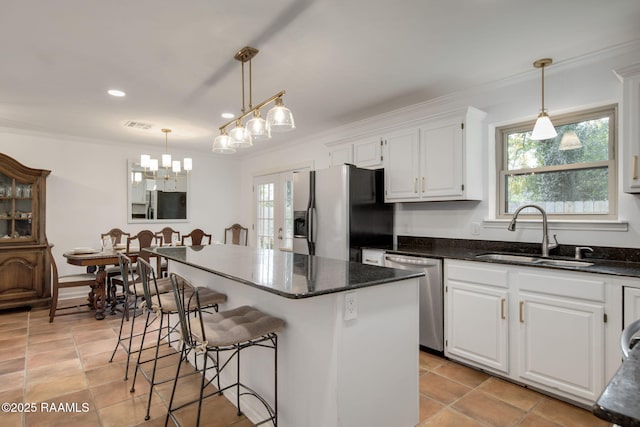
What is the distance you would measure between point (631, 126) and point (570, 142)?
58cm

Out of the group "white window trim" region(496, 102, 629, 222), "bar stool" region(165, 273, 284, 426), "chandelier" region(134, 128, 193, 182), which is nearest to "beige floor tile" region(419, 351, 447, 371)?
"white window trim" region(496, 102, 629, 222)

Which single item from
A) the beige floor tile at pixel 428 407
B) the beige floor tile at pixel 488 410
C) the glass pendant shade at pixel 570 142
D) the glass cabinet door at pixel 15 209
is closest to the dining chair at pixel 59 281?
the glass cabinet door at pixel 15 209

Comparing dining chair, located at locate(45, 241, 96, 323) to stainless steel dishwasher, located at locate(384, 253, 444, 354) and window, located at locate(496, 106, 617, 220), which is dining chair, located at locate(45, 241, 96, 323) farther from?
window, located at locate(496, 106, 617, 220)

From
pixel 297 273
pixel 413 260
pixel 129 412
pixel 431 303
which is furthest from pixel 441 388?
pixel 129 412

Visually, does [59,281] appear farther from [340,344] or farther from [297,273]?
[340,344]

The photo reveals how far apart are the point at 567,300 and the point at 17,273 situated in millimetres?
5723

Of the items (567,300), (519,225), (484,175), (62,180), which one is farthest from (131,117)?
(567,300)

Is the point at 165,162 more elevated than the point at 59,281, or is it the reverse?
the point at 165,162

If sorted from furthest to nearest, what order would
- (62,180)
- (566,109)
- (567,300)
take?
(62,180)
(566,109)
(567,300)

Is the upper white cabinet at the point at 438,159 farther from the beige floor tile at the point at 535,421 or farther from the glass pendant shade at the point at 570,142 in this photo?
the beige floor tile at the point at 535,421

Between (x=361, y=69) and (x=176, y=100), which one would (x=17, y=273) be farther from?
(x=361, y=69)

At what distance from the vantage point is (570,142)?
277 centimetres

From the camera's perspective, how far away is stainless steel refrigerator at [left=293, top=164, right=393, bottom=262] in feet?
11.6

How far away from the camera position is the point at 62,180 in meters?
4.94
